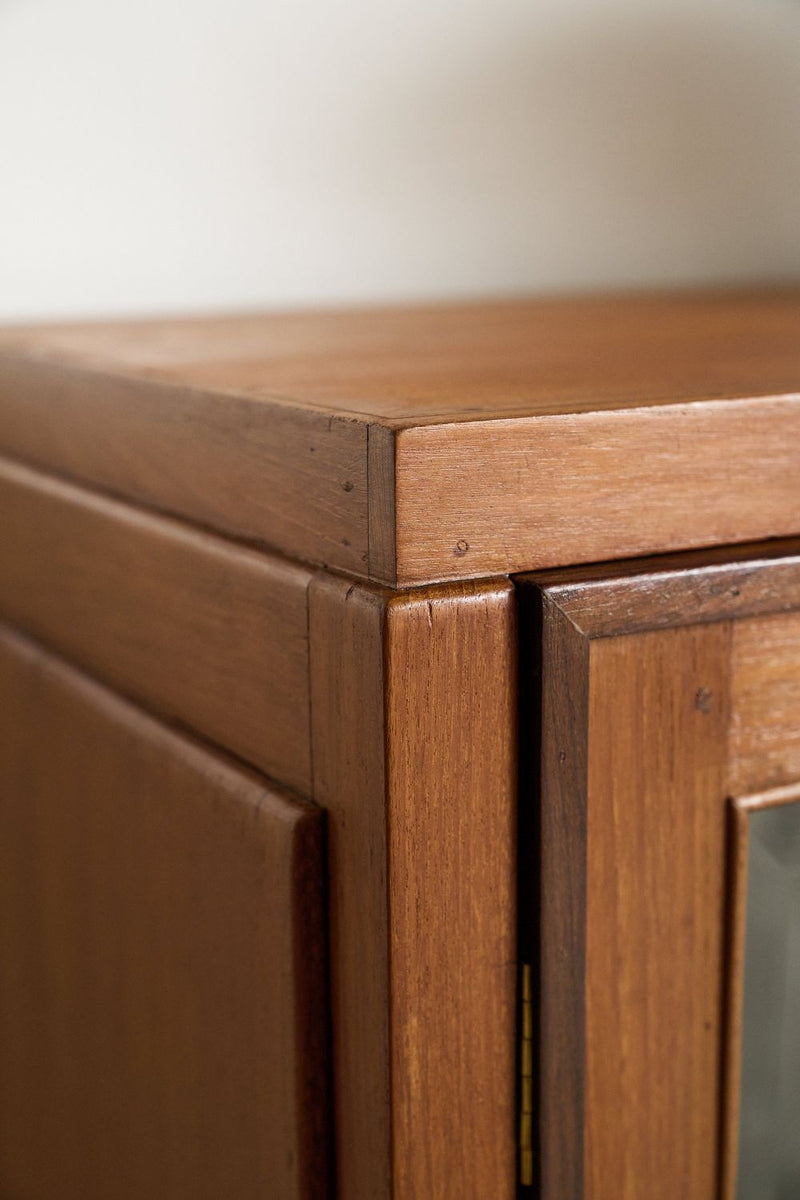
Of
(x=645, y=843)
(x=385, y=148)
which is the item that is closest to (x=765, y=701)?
(x=645, y=843)

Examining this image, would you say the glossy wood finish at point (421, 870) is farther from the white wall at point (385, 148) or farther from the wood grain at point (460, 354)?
the white wall at point (385, 148)

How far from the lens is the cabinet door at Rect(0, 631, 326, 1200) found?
0.34 metres

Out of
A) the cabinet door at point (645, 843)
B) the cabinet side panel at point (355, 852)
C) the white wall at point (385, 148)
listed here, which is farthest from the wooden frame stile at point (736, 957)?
the white wall at point (385, 148)

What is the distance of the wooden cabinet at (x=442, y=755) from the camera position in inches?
11.9

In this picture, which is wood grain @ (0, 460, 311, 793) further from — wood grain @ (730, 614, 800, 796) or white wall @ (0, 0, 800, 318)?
white wall @ (0, 0, 800, 318)

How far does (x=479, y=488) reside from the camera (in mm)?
296

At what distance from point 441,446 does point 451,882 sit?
4.0 inches

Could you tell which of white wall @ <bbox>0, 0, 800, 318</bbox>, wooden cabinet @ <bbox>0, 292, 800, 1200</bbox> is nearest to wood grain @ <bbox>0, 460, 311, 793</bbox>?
wooden cabinet @ <bbox>0, 292, 800, 1200</bbox>

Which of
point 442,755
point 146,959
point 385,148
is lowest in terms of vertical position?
point 146,959

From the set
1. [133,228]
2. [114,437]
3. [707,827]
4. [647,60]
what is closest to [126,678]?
[114,437]

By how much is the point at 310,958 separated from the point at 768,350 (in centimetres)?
26

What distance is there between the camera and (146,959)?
413mm

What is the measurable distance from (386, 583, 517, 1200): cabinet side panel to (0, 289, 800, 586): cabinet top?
2 centimetres

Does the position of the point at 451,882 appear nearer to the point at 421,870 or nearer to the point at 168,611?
the point at 421,870
